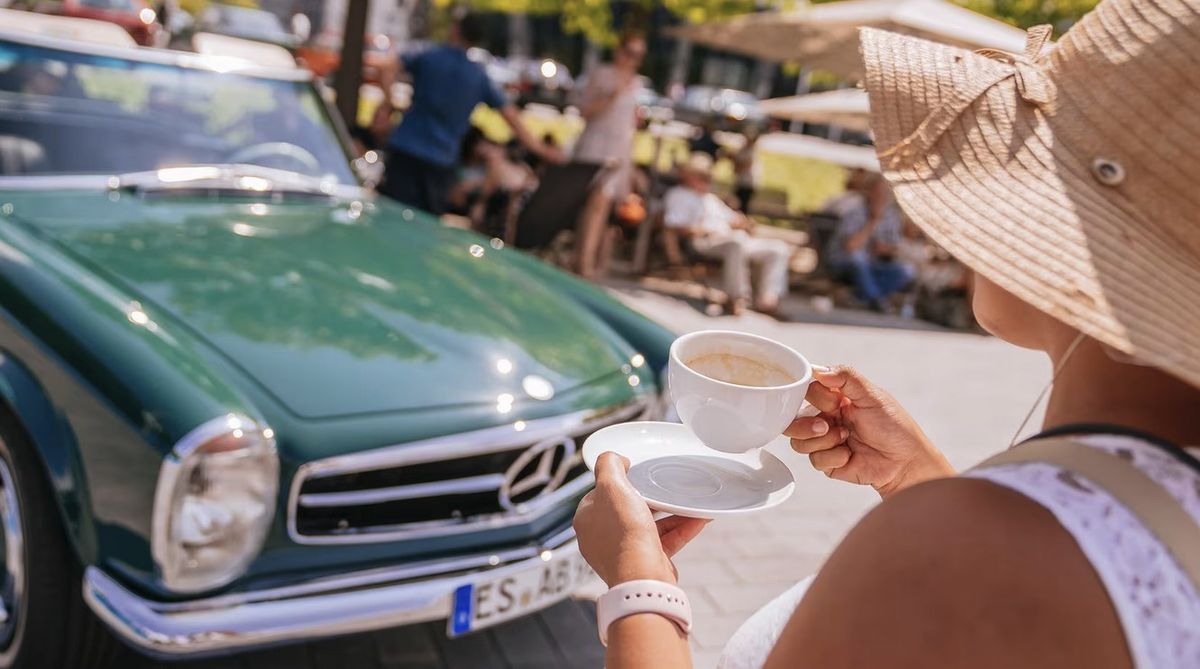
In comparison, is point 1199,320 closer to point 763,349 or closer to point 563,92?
point 763,349

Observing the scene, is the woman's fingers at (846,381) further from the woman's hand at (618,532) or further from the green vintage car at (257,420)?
the green vintage car at (257,420)

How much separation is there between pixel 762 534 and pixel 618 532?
3276 mm

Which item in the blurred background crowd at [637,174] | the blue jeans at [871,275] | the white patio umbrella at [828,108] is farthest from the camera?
the white patio umbrella at [828,108]


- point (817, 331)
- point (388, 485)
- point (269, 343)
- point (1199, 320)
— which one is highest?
point (1199, 320)

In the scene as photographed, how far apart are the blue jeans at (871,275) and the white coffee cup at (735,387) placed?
29.0 ft

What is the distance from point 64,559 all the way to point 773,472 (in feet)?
6.39

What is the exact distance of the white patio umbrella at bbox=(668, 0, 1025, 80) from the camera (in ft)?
32.8

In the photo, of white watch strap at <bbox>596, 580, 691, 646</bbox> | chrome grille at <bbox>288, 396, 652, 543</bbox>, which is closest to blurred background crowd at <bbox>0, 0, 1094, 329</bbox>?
chrome grille at <bbox>288, 396, 652, 543</bbox>

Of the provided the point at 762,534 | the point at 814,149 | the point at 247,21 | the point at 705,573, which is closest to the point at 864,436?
the point at 705,573

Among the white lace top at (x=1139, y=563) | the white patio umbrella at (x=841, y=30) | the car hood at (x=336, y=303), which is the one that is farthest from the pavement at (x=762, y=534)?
the white patio umbrella at (x=841, y=30)

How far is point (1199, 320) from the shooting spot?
3.03 feet

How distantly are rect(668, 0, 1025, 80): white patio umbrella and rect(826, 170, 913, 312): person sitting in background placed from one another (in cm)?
150

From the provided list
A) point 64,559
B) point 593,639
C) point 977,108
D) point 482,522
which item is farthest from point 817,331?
point 977,108

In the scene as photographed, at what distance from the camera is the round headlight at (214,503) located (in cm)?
230
